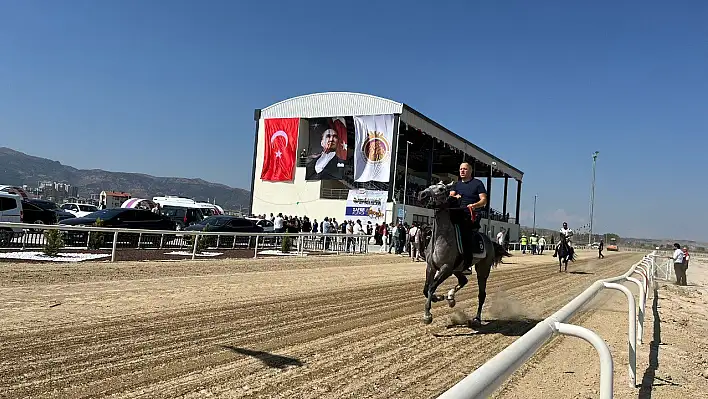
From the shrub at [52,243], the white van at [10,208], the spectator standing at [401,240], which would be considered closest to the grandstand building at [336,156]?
the spectator standing at [401,240]

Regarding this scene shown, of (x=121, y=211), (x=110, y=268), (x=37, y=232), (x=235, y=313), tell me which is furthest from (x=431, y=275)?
(x=121, y=211)

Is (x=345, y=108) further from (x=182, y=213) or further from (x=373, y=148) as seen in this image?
(x=182, y=213)

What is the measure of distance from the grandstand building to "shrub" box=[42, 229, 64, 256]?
90.0 feet

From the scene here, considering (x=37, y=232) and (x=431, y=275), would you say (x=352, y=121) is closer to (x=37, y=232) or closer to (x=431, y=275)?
(x=37, y=232)

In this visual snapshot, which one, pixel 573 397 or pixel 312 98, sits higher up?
pixel 312 98

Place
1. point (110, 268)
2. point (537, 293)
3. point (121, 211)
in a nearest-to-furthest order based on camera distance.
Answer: point (110, 268)
point (537, 293)
point (121, 211)

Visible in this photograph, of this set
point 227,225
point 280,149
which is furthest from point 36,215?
point 280,149

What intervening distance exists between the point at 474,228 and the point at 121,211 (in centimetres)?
1712

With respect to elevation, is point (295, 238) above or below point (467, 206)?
Result: below

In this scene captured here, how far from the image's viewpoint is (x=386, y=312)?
356 inches

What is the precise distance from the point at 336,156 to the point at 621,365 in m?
38.7

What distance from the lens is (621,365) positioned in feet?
21.3

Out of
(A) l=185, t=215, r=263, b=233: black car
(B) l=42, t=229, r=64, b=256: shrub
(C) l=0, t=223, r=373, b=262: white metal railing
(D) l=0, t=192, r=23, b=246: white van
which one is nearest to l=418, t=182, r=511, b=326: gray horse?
(C) l=0, t=223, r=373, b=262: white metal railing

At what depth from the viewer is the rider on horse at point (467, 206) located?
25.4ft
